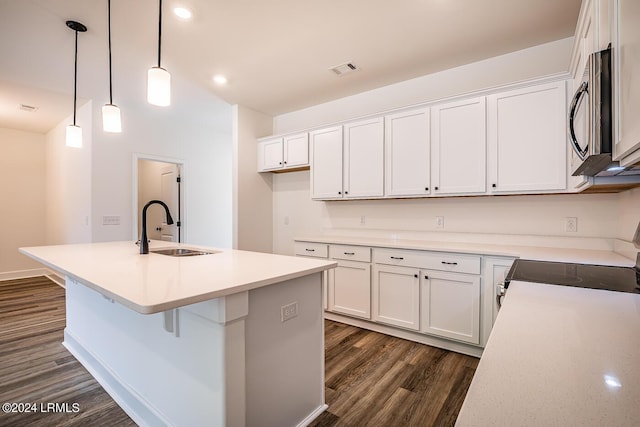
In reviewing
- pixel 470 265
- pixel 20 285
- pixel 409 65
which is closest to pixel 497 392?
pixel 470 265

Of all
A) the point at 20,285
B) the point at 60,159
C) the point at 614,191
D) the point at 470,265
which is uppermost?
the point at 60,159

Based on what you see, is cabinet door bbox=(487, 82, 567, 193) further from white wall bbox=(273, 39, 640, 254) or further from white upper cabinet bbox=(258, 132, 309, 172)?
white upper cabinet bbox=(258, 132, 309, 172)

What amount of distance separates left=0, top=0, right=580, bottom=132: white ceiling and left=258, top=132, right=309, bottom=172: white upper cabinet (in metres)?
0.57

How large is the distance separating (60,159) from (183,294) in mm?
5474

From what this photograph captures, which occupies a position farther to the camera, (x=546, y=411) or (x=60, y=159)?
(x=60, y=159)

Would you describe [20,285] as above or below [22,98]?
below

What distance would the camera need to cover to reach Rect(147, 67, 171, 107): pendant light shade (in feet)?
6.07

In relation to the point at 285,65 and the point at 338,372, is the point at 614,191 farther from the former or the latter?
the point at 285,65

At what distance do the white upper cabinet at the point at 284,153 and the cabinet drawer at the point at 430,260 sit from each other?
1.54 meters

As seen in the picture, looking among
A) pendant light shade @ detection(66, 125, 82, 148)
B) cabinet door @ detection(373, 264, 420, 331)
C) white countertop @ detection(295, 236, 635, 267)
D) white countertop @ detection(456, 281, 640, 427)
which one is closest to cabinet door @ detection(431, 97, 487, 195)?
white countertop @ detection(295, 236, 635, 267)

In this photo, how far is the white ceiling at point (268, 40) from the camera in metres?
2.17

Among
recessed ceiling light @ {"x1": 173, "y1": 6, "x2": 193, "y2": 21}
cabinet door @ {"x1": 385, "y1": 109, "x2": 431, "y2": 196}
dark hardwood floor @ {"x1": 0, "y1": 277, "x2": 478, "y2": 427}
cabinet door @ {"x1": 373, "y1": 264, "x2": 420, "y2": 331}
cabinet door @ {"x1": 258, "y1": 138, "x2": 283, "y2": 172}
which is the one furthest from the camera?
cabinet door @ {"x1": 258, "y1": 138, "x2": 283, "y2": 172}

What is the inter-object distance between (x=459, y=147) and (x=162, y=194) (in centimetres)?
485

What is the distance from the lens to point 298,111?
14.1ft
